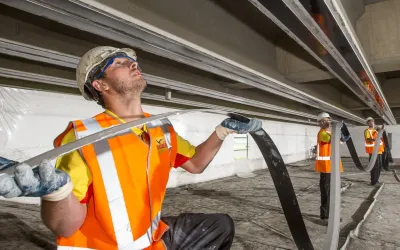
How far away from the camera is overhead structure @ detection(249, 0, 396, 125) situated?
2.05 meters

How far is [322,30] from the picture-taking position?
7.79 ft

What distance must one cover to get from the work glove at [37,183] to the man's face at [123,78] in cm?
64

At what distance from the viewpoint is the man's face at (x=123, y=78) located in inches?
57.2

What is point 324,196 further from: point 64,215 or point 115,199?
point 64,215

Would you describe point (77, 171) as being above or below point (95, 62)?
below

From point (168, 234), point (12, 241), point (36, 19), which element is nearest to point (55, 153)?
point (168, 234)

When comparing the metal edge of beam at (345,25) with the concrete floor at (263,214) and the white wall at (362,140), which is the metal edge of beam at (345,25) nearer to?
the concrete floor at (263,214)

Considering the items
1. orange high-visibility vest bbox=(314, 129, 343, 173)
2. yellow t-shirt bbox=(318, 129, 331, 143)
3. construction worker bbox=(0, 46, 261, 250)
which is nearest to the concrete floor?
orange high-visibility vest bbox=(314, 129, 343, 173)

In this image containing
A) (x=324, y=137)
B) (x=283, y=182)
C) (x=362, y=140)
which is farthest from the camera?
(x=362, y=140)

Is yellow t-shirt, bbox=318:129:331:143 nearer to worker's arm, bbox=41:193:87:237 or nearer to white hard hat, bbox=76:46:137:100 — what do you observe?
white hard hat, bbox=76:46:137:100

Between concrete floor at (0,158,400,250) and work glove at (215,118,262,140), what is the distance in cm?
169

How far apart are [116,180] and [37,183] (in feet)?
1.34

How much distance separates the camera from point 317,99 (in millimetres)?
5234

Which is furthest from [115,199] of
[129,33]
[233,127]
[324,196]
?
[324,196]
